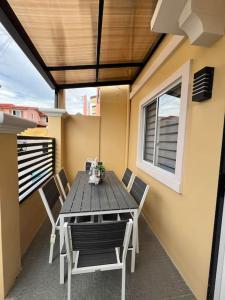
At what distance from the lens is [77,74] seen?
3.38 m

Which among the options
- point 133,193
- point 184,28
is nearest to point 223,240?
point 133,193

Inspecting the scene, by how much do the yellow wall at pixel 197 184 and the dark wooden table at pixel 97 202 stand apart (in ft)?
1.59

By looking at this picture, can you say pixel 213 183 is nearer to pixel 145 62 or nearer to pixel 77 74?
pixel 145 62

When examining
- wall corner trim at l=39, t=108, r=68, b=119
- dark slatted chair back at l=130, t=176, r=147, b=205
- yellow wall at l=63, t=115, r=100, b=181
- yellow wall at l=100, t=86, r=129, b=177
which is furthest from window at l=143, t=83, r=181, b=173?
wall corner trim at l=39, t=108, r=68, b=119

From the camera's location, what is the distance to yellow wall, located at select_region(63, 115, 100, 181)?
166 inches

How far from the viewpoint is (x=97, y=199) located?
179 cm

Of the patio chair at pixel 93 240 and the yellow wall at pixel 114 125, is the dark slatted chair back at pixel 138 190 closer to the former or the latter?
the patio chair at pixel 93 240

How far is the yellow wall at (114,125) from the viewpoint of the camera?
4.29 metres

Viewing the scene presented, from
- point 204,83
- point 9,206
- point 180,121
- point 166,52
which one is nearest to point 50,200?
point 9,206

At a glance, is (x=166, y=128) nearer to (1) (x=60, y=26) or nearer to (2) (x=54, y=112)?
(1) (x=60, y=26)

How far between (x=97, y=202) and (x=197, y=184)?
0.97m

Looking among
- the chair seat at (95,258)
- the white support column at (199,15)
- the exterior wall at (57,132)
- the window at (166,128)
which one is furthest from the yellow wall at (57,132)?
the white support column at (199,15)

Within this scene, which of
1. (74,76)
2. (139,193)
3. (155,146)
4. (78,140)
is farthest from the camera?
(78,140)

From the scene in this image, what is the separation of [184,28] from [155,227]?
2.34 metres
